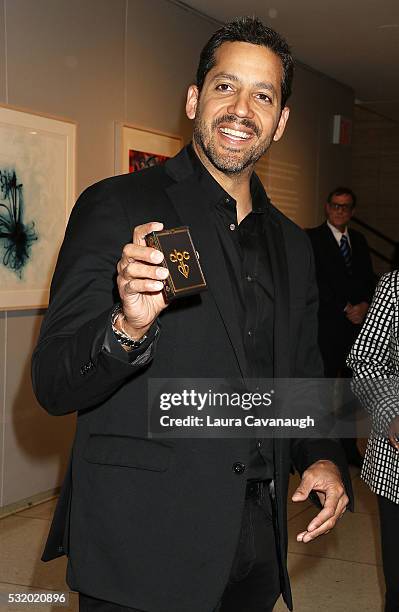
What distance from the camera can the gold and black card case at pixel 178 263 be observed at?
1267 millimetres

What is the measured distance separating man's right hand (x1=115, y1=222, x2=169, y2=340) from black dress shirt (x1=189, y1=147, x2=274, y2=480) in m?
0.43

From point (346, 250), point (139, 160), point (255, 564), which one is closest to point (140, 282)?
point (255, 564)

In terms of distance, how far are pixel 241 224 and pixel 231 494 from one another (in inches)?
23.8

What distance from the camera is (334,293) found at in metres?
6.87

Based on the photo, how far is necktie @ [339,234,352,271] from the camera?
7223 mm

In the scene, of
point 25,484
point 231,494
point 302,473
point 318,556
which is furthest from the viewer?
point 25,484

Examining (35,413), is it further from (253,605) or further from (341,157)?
(341,157)

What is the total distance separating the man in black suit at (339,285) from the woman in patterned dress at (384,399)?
12.2ft

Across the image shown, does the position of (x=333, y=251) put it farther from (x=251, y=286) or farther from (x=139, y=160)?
(x=251, y=286)

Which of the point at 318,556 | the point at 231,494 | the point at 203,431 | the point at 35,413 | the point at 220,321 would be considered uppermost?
the point at 220,321

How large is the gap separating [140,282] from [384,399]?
1653 millimetres

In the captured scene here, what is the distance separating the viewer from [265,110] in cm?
189

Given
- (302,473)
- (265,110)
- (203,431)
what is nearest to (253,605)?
(302,473)

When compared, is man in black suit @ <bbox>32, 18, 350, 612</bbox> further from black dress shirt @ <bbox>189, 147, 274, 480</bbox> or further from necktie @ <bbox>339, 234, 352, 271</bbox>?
necktie @ <bbox>339, 234, 352, 271</bbox>
